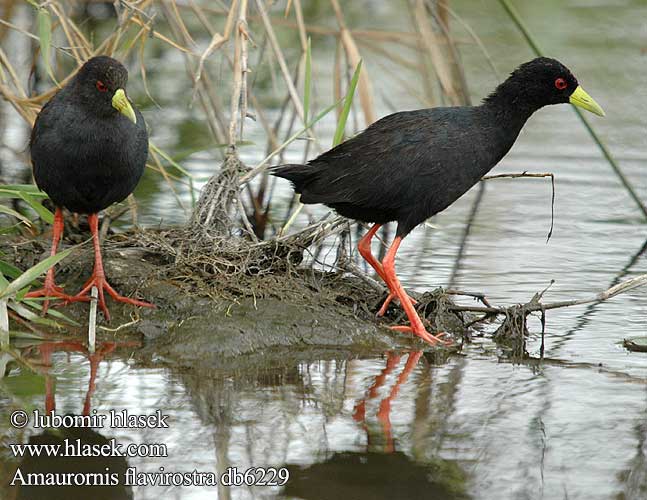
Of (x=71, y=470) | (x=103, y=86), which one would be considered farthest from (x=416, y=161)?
(x=71, y=470)

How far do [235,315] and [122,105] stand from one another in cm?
113

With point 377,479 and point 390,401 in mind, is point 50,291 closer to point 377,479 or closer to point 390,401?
point 390,401

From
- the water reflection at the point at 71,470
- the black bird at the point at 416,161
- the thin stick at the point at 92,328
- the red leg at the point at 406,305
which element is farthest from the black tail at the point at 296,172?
the water reflection at the point at 71,470

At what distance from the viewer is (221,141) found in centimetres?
642

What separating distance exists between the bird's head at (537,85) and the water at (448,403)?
1090 millimetres

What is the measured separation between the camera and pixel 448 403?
4289 millimetres

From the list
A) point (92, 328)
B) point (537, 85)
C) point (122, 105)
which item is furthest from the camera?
point (537, 85)

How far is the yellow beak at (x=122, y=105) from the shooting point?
5.00 m

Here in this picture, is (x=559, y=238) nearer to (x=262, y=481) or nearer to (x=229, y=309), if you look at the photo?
(x=229, y=309)

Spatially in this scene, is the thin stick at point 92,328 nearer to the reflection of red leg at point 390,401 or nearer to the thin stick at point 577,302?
the reflection of red leg at point 390,401

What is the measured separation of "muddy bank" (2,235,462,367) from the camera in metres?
4.91

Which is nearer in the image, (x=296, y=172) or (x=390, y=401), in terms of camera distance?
(x=390, y=401)

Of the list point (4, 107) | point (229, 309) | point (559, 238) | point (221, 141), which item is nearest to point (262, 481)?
point (229, 309)

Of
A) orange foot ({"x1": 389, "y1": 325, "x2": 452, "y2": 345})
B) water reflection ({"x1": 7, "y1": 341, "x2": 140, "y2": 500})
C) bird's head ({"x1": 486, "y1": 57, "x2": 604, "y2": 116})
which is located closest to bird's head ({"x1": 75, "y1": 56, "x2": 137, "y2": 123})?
water reflection ({"x1": 7, "y1": 341, "x2": 140, "y2": 500})
